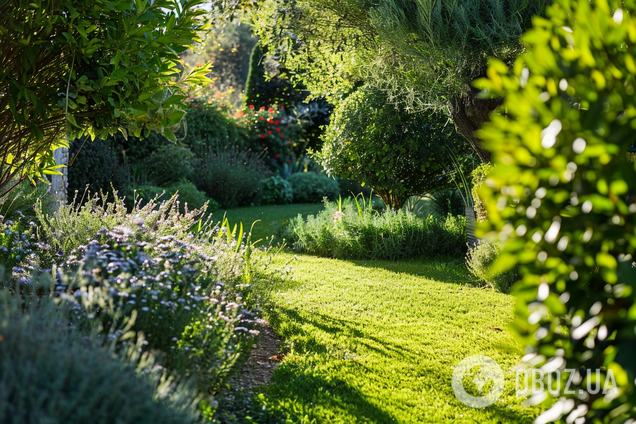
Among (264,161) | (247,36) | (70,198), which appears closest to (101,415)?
(70,198)

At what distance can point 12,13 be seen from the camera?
236 cm

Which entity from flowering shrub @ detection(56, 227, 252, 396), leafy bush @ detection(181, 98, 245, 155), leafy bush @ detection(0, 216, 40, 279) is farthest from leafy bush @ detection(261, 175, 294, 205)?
flowering shrub @ detection(56, 227, 252, 396)

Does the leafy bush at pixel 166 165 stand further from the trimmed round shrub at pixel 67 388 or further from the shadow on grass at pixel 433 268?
the trimmed round shrub at pixel 67 388

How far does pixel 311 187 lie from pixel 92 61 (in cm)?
1213

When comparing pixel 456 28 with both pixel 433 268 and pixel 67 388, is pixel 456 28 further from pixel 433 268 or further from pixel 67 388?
pixel 67 388

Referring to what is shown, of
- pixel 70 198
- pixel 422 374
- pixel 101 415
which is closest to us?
pixel 101 415

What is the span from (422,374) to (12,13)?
10.9 feet

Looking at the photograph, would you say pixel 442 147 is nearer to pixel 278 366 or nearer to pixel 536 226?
pixel 278 366

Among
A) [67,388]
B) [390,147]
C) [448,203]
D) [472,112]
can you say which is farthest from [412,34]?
[448,203]

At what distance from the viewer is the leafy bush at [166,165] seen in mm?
11672

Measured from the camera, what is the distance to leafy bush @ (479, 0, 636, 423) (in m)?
1.11

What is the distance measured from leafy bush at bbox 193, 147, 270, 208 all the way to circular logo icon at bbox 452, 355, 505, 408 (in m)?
10.1

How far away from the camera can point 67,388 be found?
1403mm

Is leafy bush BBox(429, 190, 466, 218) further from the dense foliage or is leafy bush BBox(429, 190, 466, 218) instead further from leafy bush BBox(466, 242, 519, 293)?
the dense foliage
